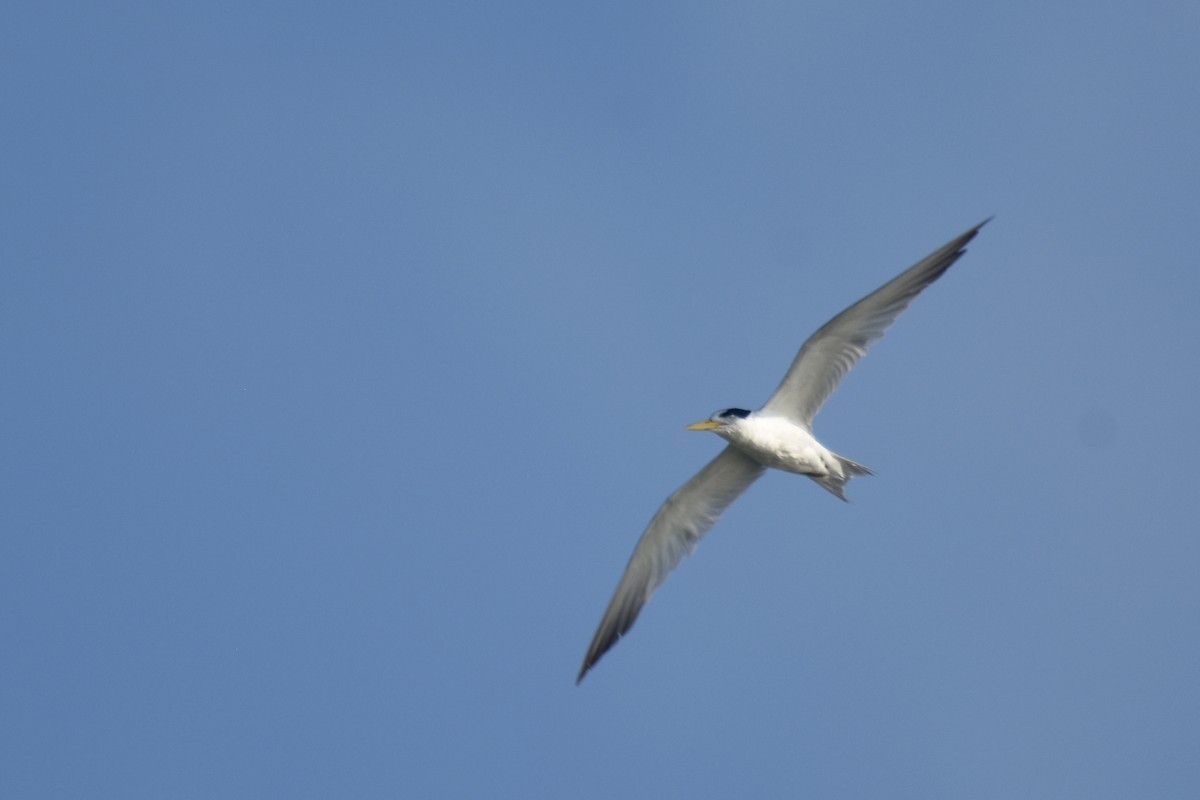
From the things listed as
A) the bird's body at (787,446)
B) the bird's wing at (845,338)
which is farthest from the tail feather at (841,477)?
the bird's wing at (845,338)

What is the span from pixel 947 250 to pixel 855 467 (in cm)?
283

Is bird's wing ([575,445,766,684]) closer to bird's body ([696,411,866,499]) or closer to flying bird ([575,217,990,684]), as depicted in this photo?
flying bird ([575,217,990,684])

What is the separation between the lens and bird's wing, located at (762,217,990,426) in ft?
56.6

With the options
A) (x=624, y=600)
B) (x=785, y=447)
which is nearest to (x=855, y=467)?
(x=785, y=447)

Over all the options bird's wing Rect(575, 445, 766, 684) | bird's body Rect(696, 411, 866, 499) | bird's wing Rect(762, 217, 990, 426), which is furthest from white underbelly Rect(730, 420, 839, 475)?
bird's wing Rect(575, 445, 766, 684)

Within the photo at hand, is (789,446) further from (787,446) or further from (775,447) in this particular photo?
(775,447)

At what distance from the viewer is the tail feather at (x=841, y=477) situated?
17.7 m

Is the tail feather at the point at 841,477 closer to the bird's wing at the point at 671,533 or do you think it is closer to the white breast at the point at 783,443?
the white breast at the point at 783,443

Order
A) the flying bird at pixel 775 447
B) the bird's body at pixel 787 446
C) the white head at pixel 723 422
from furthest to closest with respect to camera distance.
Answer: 1. the white head at pixel 723 422
2. the bird's body at pixel 787 446
3. the flying bird at pixel 775 447

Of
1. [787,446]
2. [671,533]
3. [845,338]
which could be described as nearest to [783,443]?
[787,446]

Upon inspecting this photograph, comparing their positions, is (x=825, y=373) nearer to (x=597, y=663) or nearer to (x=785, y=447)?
(x=785, y=447)

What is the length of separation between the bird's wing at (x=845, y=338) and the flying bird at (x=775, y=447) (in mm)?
12

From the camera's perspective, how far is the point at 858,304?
56.4 feet

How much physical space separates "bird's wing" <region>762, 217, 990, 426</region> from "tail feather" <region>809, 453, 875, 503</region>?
708 millimetres
